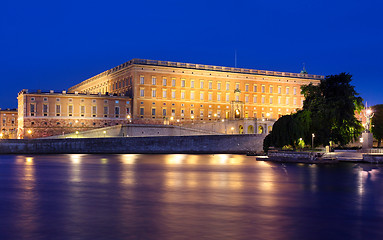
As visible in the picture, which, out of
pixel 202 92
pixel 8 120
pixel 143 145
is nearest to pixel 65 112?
pixel 143 145

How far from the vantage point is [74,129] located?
85.2 metres

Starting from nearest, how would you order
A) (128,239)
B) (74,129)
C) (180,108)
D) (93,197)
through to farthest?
(128,239) → (93,197) → (74,129) → (180,108)

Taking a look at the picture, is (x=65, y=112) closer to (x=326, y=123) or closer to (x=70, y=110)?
(x=70, y=110)

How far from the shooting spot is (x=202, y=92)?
99.2 m

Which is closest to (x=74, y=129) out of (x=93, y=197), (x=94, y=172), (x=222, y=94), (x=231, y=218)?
(x=222, y=94)

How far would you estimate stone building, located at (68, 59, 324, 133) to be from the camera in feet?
301

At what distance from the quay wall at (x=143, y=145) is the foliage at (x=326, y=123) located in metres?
12.0

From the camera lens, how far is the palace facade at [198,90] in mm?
92625

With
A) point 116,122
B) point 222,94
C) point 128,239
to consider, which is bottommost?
point 128,239

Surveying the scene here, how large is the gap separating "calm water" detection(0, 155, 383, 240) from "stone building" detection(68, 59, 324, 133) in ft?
185

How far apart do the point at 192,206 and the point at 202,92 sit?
79.3m

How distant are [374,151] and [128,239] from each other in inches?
1590

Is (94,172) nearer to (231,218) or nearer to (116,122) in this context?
(231,218)

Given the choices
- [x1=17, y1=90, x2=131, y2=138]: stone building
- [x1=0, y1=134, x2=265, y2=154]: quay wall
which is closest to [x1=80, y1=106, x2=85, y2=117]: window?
[x1=17, y1=90, x2=131, y2=138]: stone building
